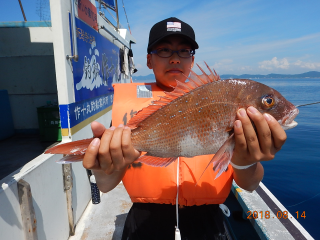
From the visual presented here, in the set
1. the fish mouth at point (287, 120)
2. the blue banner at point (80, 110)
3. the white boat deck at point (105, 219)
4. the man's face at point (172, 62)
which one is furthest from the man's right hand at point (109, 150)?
the white boat deck at point (105, 219)

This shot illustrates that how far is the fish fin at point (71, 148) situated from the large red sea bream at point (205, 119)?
1.29ft

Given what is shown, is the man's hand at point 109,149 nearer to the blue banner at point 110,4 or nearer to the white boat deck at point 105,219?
the white boat deck at point 105,219

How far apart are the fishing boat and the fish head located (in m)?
1.62

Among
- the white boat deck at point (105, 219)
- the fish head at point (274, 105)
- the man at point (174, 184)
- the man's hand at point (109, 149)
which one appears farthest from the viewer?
the white boat deck at point (105, 219)

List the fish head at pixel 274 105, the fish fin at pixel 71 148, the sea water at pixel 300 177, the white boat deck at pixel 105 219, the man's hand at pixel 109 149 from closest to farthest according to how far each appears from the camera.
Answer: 1. the fish fin at pixel 71 148
2. the man's hand at pixel 109 149
3. the fish head at pixel 274 105
4. the white boat deck at pixel 105 219
5. the sea water at pixel 300 177

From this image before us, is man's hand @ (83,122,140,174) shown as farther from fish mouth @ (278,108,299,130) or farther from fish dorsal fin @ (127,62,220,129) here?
fish mouth @ (278,108,299,130)

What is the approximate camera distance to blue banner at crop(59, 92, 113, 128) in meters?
2.88

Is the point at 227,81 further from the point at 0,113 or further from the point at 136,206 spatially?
the point at 0,113

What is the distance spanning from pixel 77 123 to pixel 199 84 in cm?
235

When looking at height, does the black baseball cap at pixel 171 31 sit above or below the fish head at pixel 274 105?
above

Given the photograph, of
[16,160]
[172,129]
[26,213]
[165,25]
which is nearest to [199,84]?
[172,129]

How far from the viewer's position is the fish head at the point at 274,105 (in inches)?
63.8

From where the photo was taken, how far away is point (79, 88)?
11.0 ft
